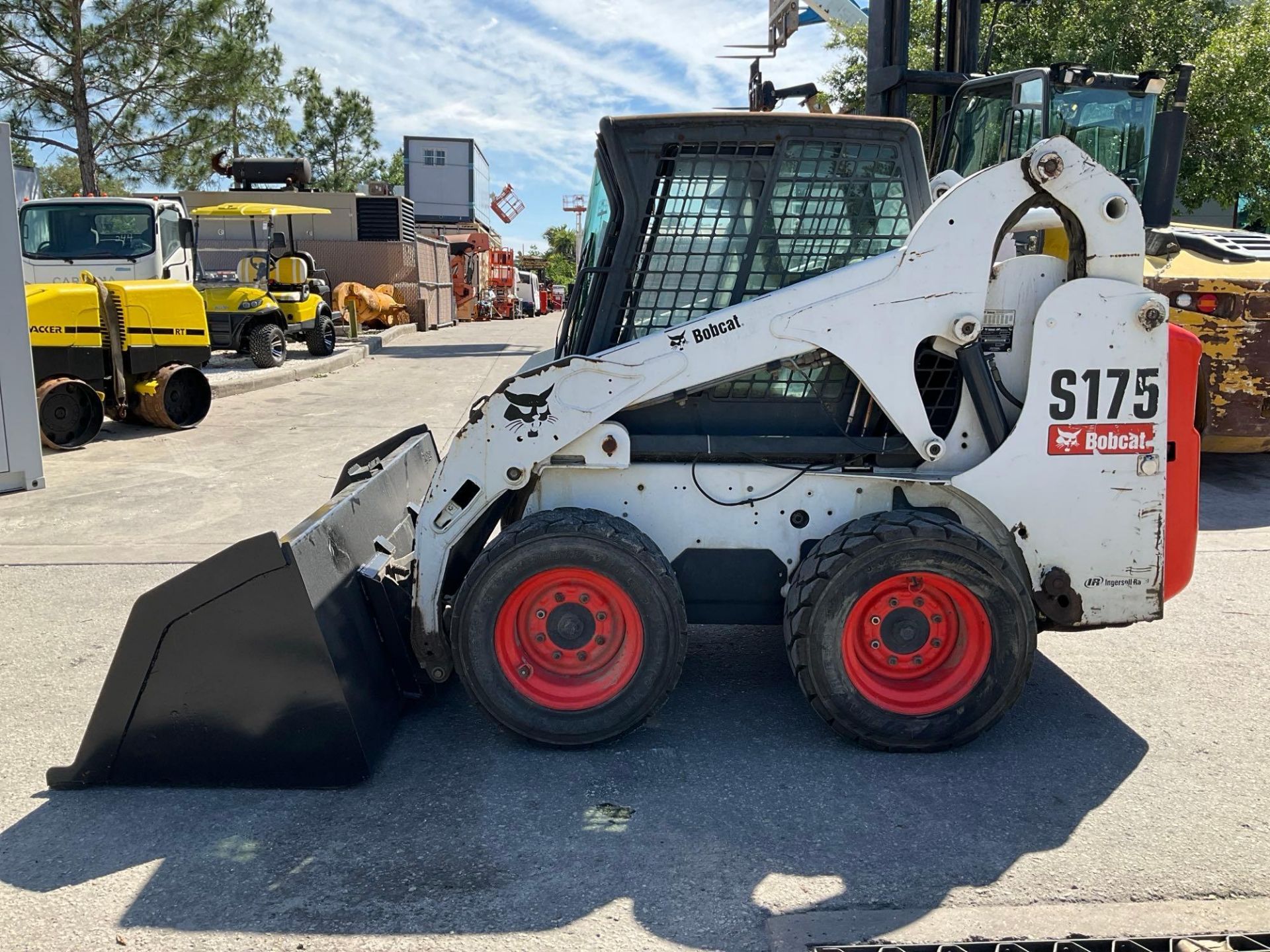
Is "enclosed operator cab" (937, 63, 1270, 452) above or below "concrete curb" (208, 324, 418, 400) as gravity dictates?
above

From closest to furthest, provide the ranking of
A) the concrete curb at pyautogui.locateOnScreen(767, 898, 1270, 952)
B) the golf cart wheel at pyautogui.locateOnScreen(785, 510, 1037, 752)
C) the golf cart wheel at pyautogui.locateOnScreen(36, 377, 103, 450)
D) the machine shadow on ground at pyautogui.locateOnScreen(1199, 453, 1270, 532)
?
the concrete curb at pyautogui.locateOnScreen(767, 898, 1270, 952)
the golf cart wheel at pyautogui.locateOnScreen(785, 510, 1037, 752)
the machine shadow on ground at pyautogui.locateOnScreen(1199, 453, 1270, 532)
the golf cart wheel at pyautogui.locateOnScreen(36, 377, 103, 450)

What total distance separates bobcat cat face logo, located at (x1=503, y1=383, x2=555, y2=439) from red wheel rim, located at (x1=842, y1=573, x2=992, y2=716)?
1.28 m

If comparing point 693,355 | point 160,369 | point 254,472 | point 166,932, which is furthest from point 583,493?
point 160,369

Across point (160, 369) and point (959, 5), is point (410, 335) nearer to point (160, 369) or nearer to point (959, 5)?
point (160, 369)

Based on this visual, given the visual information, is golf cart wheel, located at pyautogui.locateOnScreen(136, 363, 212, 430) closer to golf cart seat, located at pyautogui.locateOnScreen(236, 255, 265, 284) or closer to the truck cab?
the truck cab

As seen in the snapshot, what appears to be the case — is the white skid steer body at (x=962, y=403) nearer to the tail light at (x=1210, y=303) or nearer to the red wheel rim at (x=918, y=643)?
the red wheel rim at (x=918, y=643)

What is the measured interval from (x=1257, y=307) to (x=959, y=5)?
3130mm

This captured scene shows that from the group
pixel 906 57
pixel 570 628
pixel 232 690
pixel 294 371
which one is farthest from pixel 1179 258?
pixel 294 371

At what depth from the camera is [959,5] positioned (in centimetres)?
822

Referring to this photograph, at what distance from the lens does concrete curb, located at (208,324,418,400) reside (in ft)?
47.0

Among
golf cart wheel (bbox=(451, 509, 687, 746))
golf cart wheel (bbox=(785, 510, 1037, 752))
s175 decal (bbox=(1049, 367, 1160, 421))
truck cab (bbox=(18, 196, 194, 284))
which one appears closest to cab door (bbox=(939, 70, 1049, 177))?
s175 decal (bbox=(1049, 367, 1160, 421))

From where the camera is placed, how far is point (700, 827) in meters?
3.35

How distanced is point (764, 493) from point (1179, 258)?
225 inches

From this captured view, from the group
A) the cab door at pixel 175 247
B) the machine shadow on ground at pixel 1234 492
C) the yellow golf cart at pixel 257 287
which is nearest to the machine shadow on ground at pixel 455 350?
the yellow golf cart at pixel 257 287
